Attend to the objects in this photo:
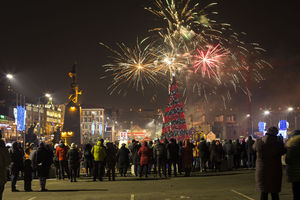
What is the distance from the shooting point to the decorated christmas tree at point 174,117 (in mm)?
Answer: 33344

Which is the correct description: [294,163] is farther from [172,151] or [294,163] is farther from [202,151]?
[202,151]

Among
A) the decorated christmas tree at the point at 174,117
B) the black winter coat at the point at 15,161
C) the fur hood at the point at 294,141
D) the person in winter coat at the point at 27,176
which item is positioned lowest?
the person in winter coat at the point at 27,176

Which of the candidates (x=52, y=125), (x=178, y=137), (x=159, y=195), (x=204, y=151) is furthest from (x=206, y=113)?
(x=159, y=195)

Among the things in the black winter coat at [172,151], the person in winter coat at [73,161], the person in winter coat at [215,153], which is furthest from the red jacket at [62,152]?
the person in winter coat at [215,153]

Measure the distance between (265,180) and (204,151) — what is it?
1432 cm

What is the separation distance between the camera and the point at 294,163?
8117 millimetres

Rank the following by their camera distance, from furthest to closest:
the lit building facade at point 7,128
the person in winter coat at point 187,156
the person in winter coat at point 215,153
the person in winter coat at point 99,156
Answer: the lit building facade at point 7,128, the person in winter coat at point 215,153, the person in winter coat at point 187,156, the person in winter coat at point 99,156

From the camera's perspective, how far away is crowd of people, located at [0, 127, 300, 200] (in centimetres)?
870

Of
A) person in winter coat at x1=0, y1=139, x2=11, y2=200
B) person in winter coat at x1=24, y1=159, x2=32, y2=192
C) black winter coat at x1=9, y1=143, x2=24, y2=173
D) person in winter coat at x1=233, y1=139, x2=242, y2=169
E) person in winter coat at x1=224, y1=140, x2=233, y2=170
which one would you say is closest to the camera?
person in winter coat at x1=0, y1=139, x2=11, y2=200

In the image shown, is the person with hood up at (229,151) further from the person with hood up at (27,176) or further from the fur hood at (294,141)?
the fur hood at (294,141)

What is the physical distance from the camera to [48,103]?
14638cm

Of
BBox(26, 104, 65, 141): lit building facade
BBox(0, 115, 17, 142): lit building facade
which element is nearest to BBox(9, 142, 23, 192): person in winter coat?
BBox(0, 115, 17, 142): lit building facade

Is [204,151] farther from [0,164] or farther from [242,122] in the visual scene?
[242,122]

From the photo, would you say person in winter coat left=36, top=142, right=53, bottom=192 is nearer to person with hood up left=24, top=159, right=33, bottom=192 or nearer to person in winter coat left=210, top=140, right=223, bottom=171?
person with hood up left=24, top=159, right=33, bottom=192
